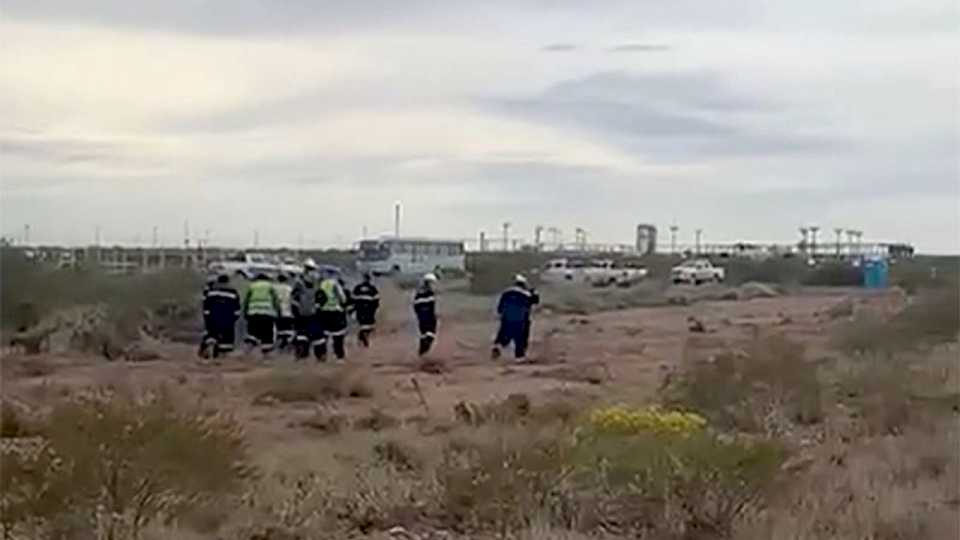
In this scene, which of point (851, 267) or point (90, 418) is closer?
point (90, 418)

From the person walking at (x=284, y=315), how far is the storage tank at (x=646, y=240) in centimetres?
13261

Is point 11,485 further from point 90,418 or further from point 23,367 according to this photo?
point 23,367

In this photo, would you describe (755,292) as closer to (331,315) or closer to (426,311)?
(426,311)

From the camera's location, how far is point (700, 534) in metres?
15.1

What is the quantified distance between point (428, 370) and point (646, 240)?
139 meters

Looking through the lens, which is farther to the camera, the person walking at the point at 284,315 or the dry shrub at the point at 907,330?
the dry shrub at the point at 907,330

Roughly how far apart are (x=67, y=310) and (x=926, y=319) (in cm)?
2200

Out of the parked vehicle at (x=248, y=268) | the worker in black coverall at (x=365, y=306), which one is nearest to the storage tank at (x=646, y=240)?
the parked vehicle at (x=248, y=268)

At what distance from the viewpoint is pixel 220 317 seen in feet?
121

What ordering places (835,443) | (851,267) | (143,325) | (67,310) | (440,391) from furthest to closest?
(851,267), (67,310), (143,325), (440,391), (835,443)

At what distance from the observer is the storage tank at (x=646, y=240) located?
171m

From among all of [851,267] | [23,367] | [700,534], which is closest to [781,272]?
[851,267]

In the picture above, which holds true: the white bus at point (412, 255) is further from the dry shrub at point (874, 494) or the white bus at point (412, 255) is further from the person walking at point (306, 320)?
the dry shrub at point (874, 494)

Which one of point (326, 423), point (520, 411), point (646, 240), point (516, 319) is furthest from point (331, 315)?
point (646, 240)
